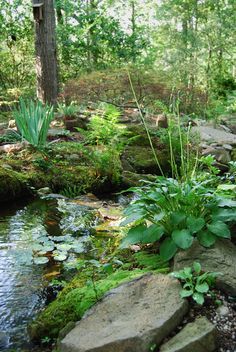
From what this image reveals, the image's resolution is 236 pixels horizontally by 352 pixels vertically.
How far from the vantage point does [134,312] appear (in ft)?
5.66

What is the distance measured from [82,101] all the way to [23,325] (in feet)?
22.1

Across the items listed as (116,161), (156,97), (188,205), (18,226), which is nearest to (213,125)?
(156,97)

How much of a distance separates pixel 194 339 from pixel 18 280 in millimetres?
1297

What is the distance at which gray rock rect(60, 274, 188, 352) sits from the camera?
5.09 feet

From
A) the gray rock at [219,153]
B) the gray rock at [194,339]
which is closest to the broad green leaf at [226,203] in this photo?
the gray rock at [194,339]

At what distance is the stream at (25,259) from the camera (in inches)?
81.2

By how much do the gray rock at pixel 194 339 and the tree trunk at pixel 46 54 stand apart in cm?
680

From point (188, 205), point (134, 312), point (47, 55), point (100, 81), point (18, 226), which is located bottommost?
point (18, 226)

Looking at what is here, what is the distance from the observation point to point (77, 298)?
78.4 inches

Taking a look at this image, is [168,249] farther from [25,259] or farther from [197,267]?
[25,259]

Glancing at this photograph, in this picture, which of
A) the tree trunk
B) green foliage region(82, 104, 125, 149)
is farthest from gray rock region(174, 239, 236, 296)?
the tree trunk

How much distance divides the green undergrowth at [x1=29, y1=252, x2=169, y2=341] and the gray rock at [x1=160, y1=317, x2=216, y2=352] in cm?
45

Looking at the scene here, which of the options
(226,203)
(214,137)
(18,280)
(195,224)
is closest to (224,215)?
(226,203)

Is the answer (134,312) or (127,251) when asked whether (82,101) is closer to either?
(127,251)
